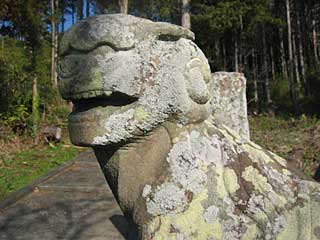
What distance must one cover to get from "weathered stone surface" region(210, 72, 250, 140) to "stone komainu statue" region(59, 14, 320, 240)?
1.68 m

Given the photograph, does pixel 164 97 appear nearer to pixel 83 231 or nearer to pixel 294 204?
pixel 294 204

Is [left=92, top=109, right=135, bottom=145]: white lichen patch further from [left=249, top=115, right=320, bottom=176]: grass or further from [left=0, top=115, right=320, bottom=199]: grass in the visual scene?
[left=249, top=115, right=320, bottom=176]: grass

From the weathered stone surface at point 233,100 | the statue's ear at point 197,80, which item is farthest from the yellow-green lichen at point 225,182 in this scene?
the weathered stone surface at point 233,100

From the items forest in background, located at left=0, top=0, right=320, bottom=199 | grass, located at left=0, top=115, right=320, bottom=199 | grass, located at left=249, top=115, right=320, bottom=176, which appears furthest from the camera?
forest in background, located at left=0, top=0, right=320, bottom=199

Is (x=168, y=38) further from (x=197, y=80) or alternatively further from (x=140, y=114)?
(x=140, y=114)

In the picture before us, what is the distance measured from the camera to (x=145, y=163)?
1.39 m

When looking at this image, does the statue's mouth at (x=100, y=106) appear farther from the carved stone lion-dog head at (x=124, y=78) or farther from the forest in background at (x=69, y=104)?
the forest in background at (x=69, y=104)

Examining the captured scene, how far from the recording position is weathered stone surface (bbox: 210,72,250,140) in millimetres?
3180

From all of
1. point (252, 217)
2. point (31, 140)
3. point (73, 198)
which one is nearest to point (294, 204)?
point (252, 217)

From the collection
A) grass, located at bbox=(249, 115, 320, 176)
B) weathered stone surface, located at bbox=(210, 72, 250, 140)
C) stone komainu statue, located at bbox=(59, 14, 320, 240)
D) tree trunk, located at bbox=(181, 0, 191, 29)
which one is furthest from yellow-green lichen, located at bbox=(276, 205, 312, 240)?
tree trunk, located at bbox=(181, 0, 191, 29)

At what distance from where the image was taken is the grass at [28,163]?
679cm

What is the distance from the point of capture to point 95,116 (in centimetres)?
135

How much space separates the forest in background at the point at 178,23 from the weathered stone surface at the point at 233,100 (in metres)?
4.47

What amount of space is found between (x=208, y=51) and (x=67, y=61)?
26246 millimetres
